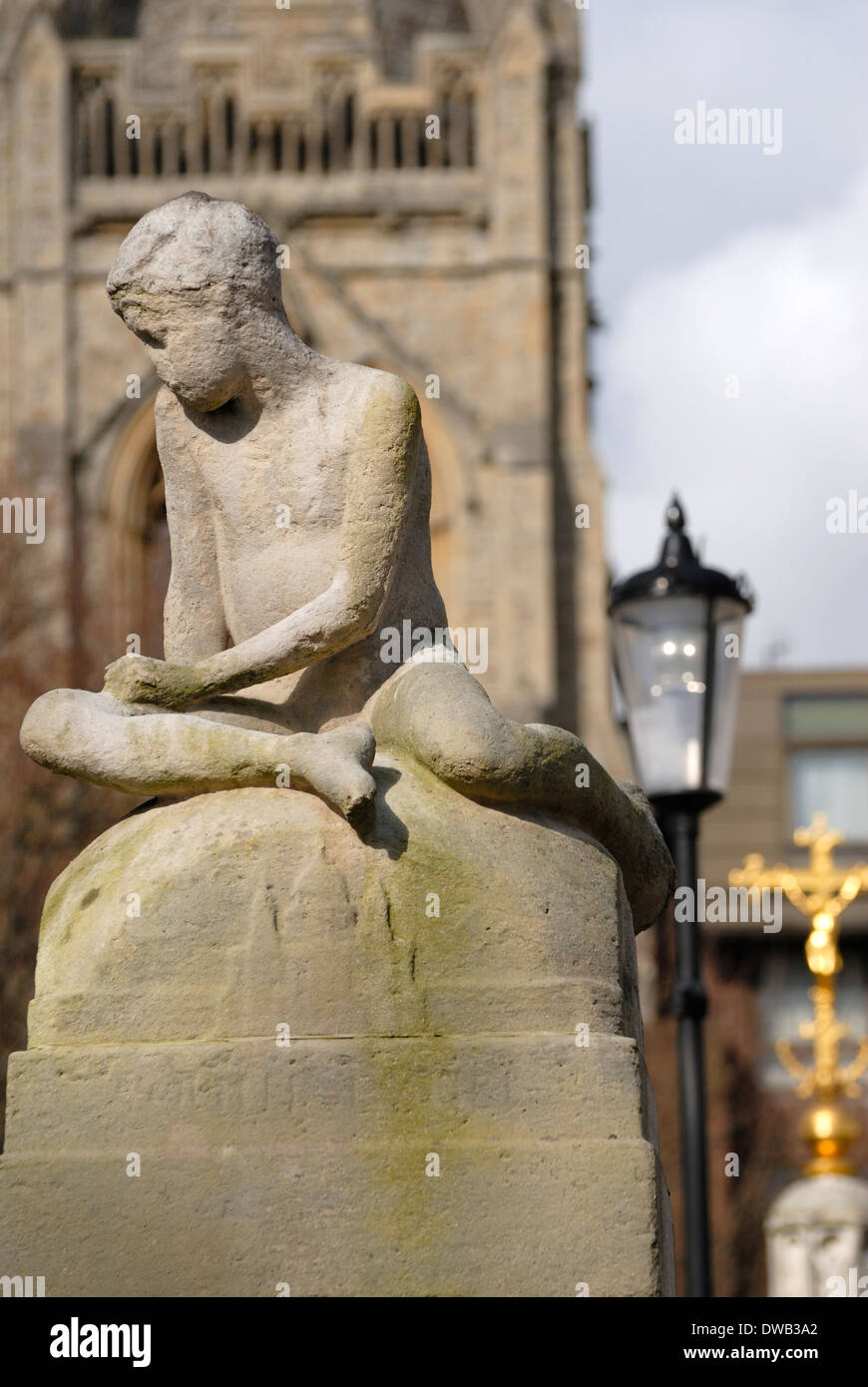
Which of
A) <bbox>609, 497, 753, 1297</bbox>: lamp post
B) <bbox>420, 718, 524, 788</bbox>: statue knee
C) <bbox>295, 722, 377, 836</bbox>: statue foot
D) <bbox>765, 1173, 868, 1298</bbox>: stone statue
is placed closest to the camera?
<bbox>295, 722, 377, 836</bbox>: statue foot

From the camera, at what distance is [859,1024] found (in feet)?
144

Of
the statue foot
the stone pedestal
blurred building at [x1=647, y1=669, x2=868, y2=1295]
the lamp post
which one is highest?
blurred building at [x1=647, y1=669, x2=868, y2=1295]

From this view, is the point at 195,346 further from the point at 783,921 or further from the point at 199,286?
the point at 783,921

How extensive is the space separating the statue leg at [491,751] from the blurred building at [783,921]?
3553cm

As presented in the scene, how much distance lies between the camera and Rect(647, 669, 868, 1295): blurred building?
42.0 meters

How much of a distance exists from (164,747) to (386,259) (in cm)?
3716

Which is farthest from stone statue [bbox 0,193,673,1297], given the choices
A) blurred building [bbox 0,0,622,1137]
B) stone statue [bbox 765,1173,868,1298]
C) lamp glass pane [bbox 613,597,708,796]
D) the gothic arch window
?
the gothic arch window

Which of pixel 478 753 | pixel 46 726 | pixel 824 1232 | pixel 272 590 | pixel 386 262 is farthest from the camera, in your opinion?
pixel 386 262

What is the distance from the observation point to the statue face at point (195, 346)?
18.0 feet

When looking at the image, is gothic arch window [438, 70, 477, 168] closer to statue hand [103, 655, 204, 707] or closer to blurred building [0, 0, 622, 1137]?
blurred building [0, 0, 622, 1137]

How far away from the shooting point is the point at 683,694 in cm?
1009

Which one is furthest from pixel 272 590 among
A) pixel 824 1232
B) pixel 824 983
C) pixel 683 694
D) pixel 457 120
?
pixel 457 120

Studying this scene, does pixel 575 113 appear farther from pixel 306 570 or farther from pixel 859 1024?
pixel 306 570

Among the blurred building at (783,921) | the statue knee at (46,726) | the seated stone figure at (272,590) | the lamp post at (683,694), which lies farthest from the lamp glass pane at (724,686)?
the blurred building at (783,921)
